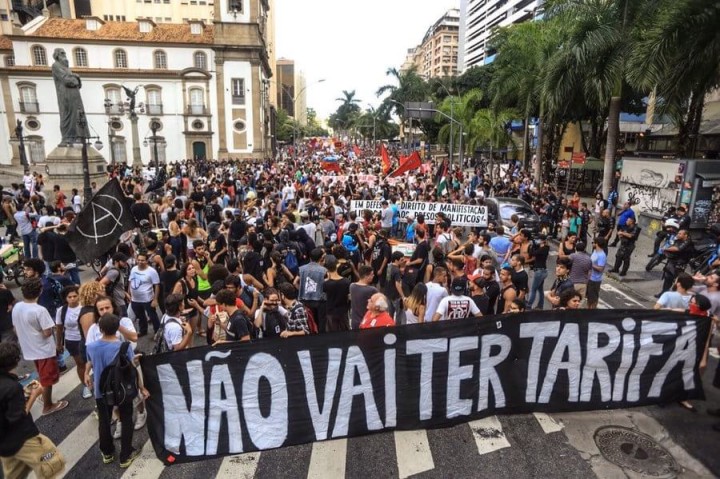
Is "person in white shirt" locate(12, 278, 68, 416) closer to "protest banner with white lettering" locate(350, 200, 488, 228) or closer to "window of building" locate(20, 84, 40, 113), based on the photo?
"protest banner with white lettering" locate(350, 200, 488, 228)

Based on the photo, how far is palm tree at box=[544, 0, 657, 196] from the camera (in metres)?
17.2

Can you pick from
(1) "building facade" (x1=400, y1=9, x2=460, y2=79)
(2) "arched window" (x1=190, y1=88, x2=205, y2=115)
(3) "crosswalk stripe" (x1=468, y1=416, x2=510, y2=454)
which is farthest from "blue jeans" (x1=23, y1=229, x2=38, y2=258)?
(1) "building facade" (x1=400, y1=9, x2=460, y2=79)

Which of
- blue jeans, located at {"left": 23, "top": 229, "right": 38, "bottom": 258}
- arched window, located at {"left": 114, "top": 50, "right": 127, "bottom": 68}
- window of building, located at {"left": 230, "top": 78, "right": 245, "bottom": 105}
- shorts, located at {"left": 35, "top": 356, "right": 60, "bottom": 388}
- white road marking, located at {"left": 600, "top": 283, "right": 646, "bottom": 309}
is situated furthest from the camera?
window of building, located at {"left": 230, "top": 78, "right": 245, "bottom": 105}

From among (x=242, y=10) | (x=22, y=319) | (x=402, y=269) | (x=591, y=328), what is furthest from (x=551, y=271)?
(x=242, y=10)

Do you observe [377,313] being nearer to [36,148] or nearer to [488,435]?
[488,435]

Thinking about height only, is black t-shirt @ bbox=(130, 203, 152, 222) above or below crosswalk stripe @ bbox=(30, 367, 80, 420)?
above

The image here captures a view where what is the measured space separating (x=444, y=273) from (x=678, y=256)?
6466 millimetres

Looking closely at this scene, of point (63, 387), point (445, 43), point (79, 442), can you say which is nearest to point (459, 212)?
point (63, 387)

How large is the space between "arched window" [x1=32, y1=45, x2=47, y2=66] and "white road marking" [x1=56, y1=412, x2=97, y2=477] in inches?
2241

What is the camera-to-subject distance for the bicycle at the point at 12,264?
35.1 ft

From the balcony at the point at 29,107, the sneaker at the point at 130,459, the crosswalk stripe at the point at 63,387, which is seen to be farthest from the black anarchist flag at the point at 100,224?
the balcony at the point at 29,107

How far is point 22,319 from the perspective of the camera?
535 centimetres

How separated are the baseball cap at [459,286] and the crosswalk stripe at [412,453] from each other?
186cm

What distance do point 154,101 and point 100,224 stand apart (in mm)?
48882
